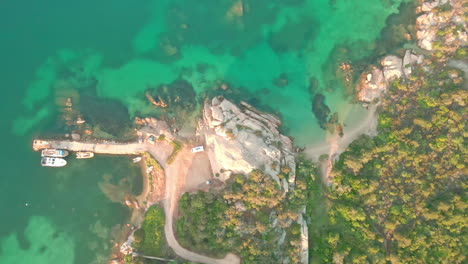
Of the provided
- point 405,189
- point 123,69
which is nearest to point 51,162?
point 123,69

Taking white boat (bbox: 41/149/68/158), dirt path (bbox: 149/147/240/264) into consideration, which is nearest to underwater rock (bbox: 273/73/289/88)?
dirt path (bbox: 149/147/240/264)

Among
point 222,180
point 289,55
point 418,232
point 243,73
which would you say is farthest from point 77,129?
point 418,232

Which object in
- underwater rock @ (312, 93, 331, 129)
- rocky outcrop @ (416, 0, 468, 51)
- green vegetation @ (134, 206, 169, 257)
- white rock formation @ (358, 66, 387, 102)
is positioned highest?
rocky outcrop @ (416, 0, 468, 51)

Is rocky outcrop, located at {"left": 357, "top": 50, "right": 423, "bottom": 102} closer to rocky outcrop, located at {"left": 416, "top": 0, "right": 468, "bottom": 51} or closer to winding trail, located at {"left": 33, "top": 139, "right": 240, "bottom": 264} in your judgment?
rocky outcrop, located at {"left": 416, "top": 0, "right": 468, "bottom": 51}

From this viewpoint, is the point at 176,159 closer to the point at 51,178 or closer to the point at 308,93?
the point at 51,178

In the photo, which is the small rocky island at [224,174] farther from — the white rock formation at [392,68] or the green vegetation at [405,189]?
the white rock formation at [392,68]

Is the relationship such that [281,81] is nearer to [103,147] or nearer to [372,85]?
[372,85]
